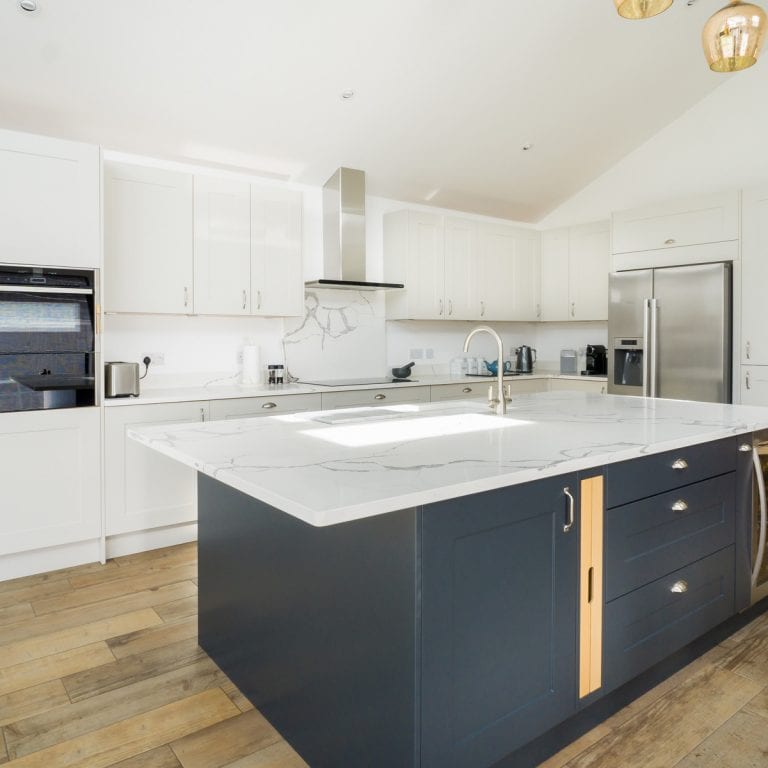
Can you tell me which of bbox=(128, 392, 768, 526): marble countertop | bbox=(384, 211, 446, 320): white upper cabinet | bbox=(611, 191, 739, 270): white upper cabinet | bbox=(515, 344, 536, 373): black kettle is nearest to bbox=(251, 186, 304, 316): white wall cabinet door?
bbox=(384, 211, 446, 320): white upper cabinet

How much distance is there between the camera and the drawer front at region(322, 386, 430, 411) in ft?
13.4

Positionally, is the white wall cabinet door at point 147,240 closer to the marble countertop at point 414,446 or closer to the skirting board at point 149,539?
the skirting board at point 149,539

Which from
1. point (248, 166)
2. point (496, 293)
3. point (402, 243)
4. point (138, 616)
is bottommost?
point (138, 616)

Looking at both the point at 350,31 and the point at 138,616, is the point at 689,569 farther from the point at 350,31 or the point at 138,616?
the point at 350,31

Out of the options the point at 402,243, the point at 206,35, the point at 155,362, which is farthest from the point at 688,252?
the point at 155,362

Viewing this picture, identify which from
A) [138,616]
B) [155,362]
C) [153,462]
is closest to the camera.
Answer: [138,616]

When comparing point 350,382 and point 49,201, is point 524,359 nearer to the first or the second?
point 350,382

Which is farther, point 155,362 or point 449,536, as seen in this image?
point 155,362

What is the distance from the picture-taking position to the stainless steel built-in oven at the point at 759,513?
7.99 ft

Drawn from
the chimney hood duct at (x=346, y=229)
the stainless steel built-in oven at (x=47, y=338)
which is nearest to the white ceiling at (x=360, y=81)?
the chimney hood duct at (x=346, y=229)

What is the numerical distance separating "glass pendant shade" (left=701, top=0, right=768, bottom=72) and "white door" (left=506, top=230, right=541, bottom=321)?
368 cm

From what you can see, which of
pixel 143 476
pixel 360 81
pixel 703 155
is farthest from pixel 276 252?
pixel 703 155

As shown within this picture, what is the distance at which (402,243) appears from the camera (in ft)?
16.2

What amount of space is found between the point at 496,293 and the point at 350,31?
2.69m
